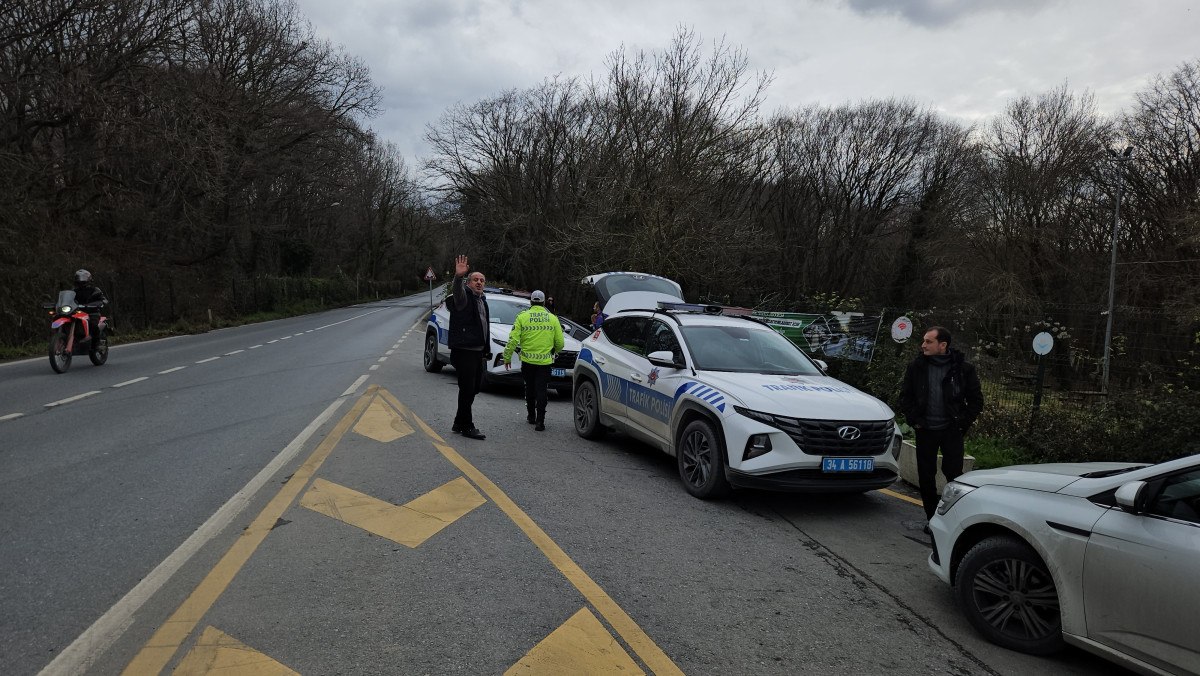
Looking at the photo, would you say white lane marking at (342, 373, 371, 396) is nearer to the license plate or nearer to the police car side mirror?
the police car side mirror

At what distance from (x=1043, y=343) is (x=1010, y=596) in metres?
5.47

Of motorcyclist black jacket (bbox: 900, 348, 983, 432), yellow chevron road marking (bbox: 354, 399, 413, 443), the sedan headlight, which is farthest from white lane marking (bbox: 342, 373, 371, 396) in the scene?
the sedan headlight

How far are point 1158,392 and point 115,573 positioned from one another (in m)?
8.79

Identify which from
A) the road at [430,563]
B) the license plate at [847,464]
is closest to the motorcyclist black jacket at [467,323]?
the road at [430,563]

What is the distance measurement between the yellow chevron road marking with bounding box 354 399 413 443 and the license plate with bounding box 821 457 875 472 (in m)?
4.73

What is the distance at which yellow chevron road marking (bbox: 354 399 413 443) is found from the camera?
8.35 m

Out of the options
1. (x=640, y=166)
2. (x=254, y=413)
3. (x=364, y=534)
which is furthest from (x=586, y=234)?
(x=364, y=534)

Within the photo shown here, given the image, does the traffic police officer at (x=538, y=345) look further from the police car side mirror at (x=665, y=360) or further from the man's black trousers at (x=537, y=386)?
the police car side mirror at (x=665, y=360)

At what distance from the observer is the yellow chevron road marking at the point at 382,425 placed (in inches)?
329

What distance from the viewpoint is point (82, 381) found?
1205 centimetres

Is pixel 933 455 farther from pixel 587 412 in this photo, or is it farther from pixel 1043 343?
pixel 587 412

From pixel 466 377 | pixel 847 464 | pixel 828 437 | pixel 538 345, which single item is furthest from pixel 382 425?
pixel 847 464

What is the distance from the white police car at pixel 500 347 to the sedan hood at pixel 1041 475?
720cm

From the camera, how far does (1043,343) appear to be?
8.29 meters
